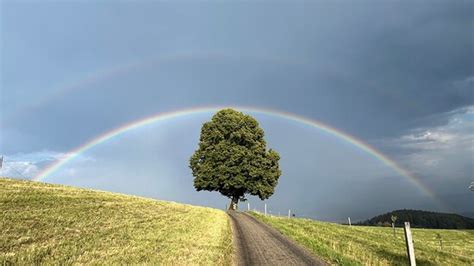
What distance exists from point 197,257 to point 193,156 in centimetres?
5336

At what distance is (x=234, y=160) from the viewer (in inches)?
2498

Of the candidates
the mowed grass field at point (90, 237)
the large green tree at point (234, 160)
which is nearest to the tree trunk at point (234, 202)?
the large green tree at point (234, 160)

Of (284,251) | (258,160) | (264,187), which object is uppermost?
(258,160)

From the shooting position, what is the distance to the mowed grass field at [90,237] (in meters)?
13.8

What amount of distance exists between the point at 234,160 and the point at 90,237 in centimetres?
4635

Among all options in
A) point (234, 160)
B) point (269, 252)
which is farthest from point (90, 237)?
point (234, 160)

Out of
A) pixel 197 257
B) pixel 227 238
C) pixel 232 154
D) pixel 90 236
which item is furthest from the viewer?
pixel 232 154

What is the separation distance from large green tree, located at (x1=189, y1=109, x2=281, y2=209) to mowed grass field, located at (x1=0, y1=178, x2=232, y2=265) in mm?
36782

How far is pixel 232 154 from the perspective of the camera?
63875mm

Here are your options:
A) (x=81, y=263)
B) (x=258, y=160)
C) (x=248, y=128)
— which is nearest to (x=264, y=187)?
(x=258, y=160)

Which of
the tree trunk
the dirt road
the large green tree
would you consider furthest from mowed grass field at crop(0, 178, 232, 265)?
the tree trunk

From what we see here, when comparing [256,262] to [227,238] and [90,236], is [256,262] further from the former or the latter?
[90,236]

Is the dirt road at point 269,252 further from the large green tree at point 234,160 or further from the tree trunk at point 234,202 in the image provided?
the tree trunk at point 234,202

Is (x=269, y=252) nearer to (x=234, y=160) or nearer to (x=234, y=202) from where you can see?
(x=234, y=160)
